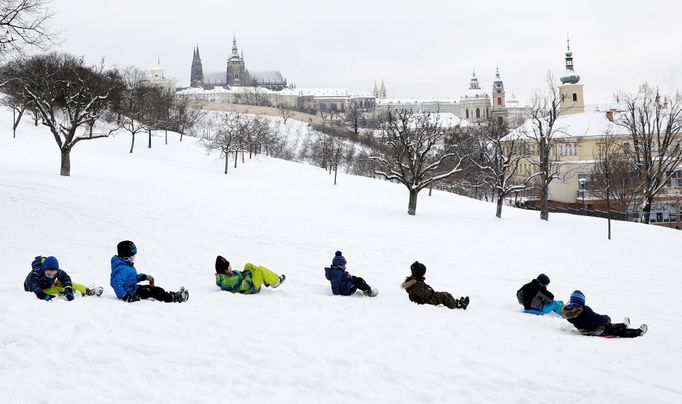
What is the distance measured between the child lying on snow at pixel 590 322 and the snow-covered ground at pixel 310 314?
26 cm

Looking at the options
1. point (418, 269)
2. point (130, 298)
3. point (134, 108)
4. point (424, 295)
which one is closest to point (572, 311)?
point (424, 295)

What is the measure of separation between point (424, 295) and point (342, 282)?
1581 millimetres

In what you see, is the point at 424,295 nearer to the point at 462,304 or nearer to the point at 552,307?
the point at 462,304

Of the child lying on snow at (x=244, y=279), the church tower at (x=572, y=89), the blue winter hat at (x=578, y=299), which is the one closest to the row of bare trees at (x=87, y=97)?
the child lying on snow at (x=244, y=279)

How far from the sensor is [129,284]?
30.2 feet

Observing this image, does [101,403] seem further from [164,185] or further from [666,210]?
[666,210]

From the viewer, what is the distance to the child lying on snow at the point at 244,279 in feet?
34.8

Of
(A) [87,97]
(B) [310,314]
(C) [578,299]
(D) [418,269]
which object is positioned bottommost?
(B) [310,314]

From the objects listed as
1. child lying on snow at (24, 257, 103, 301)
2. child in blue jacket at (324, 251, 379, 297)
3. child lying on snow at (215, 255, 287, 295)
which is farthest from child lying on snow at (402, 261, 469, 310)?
child lying on snow at (24, 257, 103, 301)

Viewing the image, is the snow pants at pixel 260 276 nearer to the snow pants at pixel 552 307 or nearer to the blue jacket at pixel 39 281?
the blue jacket at pixel 39 281

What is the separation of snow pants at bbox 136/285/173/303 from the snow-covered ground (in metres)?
0.29

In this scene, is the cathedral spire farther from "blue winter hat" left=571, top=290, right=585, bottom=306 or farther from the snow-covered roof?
"blue winter hat" left=571, top=290, right=585, bottom=306

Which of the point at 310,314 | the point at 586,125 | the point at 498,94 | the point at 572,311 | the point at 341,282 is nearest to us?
the point at 572,311

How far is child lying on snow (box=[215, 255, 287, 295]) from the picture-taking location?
10.6 metres
